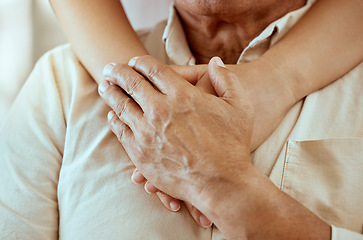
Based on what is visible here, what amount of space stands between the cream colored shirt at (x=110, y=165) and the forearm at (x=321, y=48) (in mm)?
40

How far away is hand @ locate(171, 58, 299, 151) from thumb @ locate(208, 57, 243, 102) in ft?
0.10

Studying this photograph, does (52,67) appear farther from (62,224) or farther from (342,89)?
(342,89)

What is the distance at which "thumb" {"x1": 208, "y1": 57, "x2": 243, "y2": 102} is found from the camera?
980mm

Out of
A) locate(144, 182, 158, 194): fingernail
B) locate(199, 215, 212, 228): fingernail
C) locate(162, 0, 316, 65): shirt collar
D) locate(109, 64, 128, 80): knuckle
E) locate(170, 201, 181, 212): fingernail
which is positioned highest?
locate(109, 64, 128, 80): knuckle

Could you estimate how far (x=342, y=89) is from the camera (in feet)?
3.73

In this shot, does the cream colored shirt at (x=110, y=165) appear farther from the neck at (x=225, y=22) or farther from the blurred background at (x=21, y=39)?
the blurred background at (x=21, y=39)

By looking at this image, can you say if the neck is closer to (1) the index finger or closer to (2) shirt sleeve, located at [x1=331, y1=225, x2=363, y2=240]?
(1) the index finger

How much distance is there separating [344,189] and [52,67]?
837 mm

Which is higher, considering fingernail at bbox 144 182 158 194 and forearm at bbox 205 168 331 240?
fingernail at bbox 144 182 158 194

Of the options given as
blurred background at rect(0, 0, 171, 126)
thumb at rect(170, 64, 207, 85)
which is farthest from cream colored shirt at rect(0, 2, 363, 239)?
blurred background at rect(0, 0, 171, 126)

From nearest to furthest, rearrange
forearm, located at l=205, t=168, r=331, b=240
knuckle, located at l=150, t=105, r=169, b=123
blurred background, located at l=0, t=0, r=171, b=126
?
forearm, located at l=205, t=168, r=331, b=240 < knuckle, located at l=150, t=105, r=169, b=123 < blurred background, located at l=0, t=0, r=171, b=126

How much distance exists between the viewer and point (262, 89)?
1.07 metres

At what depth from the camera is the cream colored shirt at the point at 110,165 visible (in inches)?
38.7

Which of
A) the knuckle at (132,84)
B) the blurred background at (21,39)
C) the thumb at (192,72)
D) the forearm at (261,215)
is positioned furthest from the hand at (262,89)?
the blurred background at (21,39)
